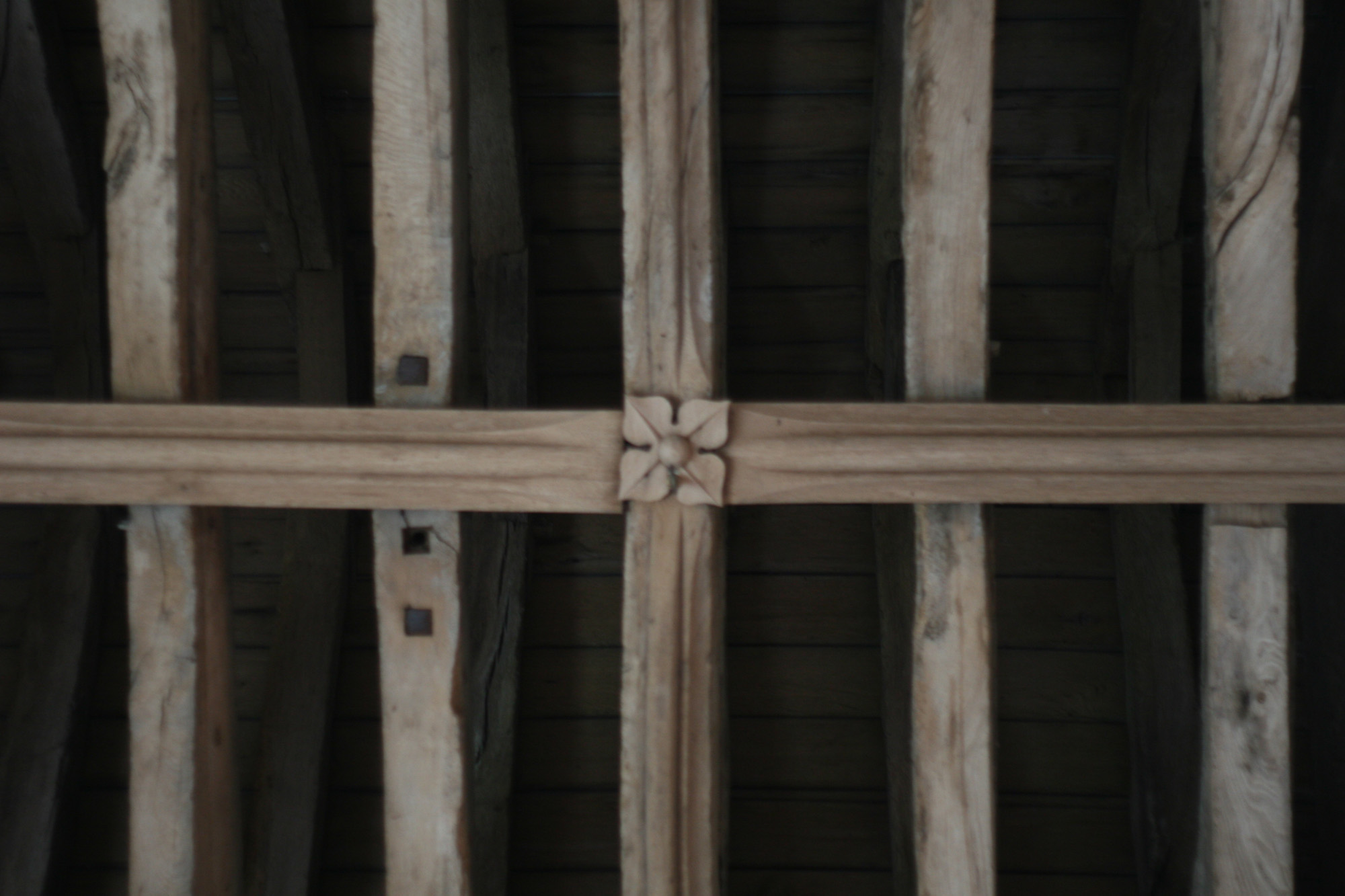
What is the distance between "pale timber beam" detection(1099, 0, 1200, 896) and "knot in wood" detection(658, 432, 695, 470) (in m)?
1.33

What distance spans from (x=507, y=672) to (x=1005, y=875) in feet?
4.57

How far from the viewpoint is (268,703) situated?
1993 millimetres

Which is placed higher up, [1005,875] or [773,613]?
[773,613]

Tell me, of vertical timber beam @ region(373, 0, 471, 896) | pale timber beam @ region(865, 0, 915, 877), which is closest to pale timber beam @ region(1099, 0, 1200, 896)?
pale timber beam @ region(865, 0, 915, 877)

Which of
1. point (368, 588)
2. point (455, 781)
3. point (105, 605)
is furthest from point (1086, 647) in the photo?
point (105, 605)

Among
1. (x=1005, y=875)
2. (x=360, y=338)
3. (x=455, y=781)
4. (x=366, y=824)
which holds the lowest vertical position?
(x=1005, y=875)

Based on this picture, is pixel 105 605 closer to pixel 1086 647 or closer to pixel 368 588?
pixel 368 588

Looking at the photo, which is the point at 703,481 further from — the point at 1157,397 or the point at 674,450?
the point at 1157,397

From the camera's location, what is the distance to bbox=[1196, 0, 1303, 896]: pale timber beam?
1145 mm

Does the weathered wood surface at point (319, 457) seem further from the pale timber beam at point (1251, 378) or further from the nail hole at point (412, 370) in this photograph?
the pale timber beam at point (1251, 378)

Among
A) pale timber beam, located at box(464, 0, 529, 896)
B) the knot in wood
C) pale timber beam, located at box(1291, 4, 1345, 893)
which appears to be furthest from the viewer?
pale timber beam, located at box(464, 0, 529, 896)

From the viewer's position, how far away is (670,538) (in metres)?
1.14

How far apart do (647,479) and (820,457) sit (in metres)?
0.23

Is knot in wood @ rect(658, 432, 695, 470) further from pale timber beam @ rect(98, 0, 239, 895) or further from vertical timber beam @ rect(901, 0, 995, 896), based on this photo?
pale timber beam @ rect(98, 0, 239, 895)
